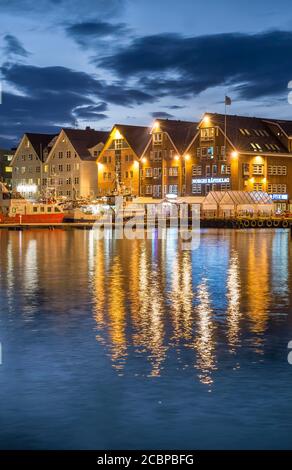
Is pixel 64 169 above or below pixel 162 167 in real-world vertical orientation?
above

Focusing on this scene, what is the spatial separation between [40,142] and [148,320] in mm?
113965

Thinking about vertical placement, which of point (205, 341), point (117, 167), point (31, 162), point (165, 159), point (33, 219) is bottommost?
point (205, 341)

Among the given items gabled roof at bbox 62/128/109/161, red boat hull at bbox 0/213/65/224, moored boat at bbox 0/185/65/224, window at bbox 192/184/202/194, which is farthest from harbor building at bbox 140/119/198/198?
red boat hull at bbox 0/213/65/224

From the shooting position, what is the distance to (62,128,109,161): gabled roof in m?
125

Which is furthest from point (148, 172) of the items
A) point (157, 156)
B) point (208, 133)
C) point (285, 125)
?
point (285, 125)

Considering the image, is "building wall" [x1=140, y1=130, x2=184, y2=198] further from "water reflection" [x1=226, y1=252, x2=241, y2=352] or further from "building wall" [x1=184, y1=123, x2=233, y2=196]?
"water reflection" [x1=226, y1=252, x2=241, y2=352]

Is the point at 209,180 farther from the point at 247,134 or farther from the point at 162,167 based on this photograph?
the point at 162,167

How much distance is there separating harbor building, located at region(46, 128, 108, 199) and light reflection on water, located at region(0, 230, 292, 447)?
79562 mm

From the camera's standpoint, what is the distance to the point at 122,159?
4643 inches

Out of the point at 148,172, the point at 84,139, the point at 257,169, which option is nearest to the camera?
the point at 257,169

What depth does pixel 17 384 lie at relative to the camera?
1620 cm

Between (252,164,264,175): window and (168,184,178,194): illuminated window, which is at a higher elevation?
(252,164,264,175): window

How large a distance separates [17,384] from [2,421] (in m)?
2.29

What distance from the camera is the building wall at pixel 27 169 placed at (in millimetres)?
134500
